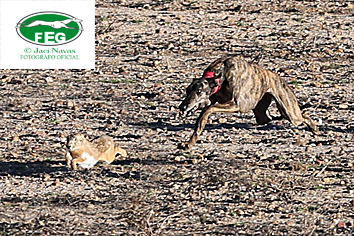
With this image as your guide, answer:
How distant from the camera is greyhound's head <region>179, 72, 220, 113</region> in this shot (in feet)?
36.3

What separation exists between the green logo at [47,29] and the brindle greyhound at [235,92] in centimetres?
608

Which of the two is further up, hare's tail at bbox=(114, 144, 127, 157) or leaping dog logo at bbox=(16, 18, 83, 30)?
hare's tail at bbox=(114, 144, 127, 157)

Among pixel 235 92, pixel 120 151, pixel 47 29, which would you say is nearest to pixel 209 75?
pixel 235 92

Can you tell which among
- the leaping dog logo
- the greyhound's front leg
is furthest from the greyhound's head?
the leaping dog logo

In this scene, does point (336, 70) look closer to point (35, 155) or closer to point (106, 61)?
point (106, 61)

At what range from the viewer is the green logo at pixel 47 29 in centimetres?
1778

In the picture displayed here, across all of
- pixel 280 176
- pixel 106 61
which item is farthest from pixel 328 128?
pixel 106 61

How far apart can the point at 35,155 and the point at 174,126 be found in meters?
2.13

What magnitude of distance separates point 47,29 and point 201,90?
23.9 ft

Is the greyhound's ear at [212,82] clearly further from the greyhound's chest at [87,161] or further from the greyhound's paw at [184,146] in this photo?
the greyhound's chest at [87,161]

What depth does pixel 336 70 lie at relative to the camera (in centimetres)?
1588

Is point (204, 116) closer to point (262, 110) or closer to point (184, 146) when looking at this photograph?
point (184, 146)

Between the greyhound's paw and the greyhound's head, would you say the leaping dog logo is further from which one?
the greyhound's head

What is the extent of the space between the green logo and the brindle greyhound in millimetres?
6081
